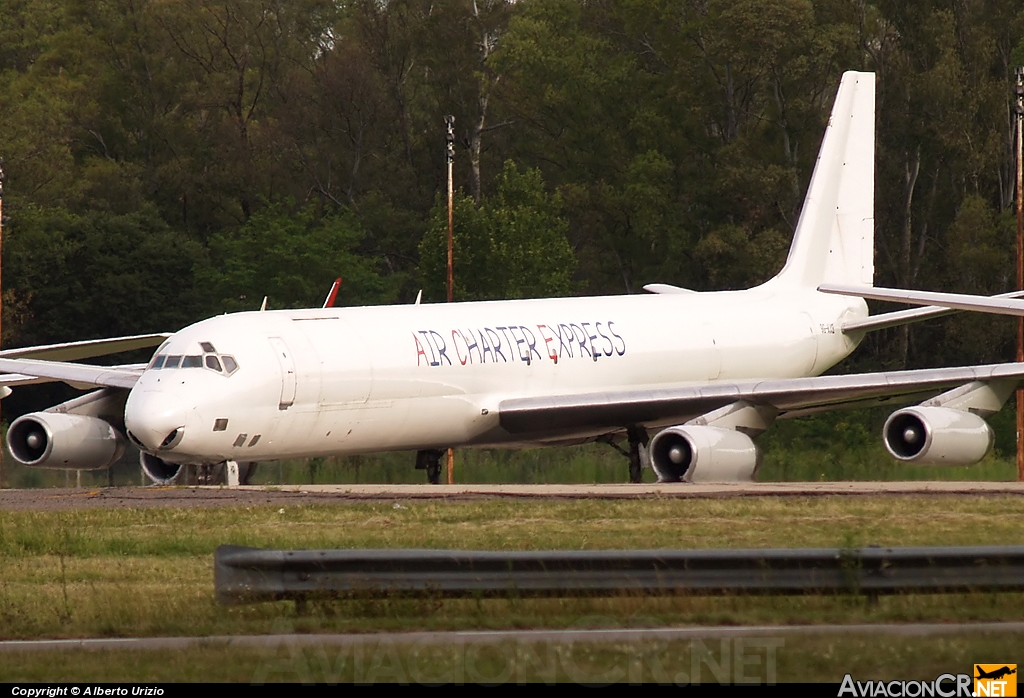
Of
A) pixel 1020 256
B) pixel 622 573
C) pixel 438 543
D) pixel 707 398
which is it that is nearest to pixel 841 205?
pixel 1020 256

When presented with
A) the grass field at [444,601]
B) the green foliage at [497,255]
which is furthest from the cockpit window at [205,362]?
the green foliage at [497,255]

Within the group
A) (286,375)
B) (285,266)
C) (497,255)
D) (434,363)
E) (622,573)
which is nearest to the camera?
(622,573)

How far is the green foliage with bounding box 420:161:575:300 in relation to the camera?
5509 cm

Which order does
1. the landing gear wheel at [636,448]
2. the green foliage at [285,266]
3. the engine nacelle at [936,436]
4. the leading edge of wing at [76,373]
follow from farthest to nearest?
the green foliage at [285,266]
the landing gear wheel at [636,448]
the leading edge of wing at [76,373]
the engine nacelle at [936,436]

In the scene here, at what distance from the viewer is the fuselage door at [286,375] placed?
86.5 feet

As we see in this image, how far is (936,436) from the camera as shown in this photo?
27312 mm

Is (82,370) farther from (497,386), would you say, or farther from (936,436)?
(936,436)

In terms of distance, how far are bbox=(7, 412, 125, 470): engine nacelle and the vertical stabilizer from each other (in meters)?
14.1

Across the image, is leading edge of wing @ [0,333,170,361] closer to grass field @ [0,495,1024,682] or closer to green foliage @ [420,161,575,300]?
grass field @ [0,495,1024,682]

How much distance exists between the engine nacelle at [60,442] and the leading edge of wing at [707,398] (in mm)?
6404

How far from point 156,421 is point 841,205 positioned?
17.9m

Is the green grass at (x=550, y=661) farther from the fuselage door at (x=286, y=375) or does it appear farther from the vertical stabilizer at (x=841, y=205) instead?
the vertical stabilizer at (x=841, y=205)

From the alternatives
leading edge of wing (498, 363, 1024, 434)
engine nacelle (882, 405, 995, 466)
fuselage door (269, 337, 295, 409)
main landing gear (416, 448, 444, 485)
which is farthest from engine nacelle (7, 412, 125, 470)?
engine nacelle (882, 405, 995, 466)

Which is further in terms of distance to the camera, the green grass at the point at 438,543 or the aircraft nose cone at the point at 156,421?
the aircraft nose cone at the point at 156,421
